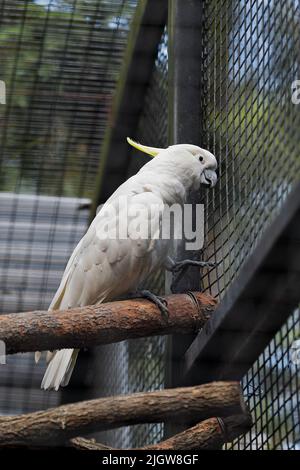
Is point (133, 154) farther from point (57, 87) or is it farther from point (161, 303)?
point (161, 303)

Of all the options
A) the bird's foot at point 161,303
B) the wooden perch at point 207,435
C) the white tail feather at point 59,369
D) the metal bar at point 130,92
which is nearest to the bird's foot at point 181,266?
the bird's foot at point 161,303

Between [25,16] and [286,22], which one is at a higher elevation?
[25,16]

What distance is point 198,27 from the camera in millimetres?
1860

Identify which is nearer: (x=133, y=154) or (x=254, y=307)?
(x=254, y=307)

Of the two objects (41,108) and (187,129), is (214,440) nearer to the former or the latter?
(187,129)

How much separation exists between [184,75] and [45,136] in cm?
66

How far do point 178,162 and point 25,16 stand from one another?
2.14 feet

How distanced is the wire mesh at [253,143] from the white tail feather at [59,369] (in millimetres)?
312

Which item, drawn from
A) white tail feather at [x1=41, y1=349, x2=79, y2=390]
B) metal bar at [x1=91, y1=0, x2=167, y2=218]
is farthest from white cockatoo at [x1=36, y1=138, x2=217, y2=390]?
metal bar at [x1=91, y1=0, x2=167, y2=218]

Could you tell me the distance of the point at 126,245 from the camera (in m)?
1.67

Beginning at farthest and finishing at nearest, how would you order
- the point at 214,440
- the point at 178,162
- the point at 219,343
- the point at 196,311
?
the point at 178,162, the point at 196,311, the point at 219,343, the point at 214,440

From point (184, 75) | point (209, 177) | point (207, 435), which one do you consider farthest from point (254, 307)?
point (184, 75)

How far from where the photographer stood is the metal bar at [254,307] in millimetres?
1202
